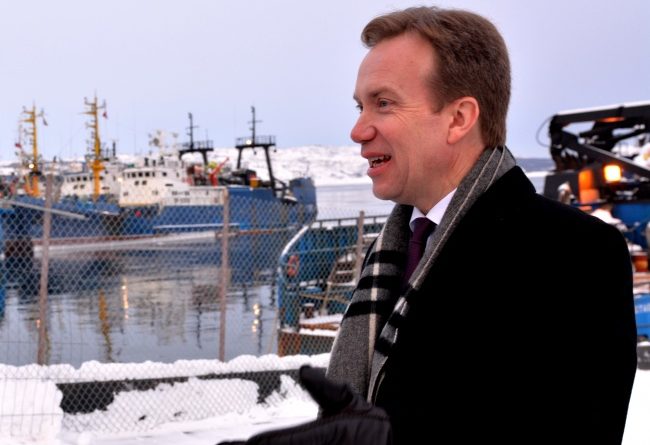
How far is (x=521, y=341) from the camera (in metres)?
1.27

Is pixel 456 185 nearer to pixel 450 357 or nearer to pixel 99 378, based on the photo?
pixel 450 357

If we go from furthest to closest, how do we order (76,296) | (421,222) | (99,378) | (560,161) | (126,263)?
(126,263) → (76,296) → (560,161) → (99,378) → (421,222)

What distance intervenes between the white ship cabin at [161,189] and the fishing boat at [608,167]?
46437 mm

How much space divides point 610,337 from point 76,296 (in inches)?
1099

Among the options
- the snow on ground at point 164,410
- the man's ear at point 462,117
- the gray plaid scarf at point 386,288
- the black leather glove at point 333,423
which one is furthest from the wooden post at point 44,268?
the black leather glove at point 333,423

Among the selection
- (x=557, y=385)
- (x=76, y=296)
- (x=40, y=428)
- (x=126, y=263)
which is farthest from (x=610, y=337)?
(x=126, y=263)

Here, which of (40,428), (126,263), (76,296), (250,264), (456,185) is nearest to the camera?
(456,185)

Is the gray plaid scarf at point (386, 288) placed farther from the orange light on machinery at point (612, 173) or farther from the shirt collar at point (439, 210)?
the orange light on machinery at point (612, 173)

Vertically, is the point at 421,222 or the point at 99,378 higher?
the point at 421,222

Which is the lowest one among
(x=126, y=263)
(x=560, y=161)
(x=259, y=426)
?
(x=126, y=263)

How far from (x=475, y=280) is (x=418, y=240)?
32cm

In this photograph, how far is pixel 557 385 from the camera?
1.25 m

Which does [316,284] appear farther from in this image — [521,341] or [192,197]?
[192,197]

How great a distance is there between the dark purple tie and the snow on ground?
4.18 meters
